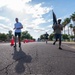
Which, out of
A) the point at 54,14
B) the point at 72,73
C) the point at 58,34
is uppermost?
the point at 54,14

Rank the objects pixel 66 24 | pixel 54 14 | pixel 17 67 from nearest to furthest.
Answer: pixel 17 67 → pixel 54 14 → pixel 66 24

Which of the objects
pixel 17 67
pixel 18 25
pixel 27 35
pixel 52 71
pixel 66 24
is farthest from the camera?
pixel 27 35

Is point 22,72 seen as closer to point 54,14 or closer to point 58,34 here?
point 58,34

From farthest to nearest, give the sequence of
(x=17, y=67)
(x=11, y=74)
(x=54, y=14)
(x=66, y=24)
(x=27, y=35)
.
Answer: (x=27, y=35) < (x=66, y=24) < (x=54, y=14) < (x=17, y=67) < (x=11, y=74)

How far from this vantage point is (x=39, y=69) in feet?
18.8

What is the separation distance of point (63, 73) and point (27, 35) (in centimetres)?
18997

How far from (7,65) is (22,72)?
928mm

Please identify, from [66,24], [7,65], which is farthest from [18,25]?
[66,24]

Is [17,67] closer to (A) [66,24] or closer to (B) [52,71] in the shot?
(B) [52,71]

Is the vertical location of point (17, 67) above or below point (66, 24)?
below

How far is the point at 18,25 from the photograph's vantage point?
1369cm

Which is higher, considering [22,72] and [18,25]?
[18,25]

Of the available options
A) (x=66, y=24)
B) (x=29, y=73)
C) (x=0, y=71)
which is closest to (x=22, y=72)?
(x=29, y=73)

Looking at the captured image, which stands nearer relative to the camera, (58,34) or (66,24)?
(58,34)
